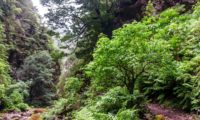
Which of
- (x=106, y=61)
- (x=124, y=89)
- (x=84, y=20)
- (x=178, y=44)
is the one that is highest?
(x=84, y=20)

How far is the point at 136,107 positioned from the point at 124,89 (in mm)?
620

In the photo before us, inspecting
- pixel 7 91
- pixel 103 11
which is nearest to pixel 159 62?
pixel 103 11

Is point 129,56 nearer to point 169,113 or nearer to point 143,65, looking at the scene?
point 143,65

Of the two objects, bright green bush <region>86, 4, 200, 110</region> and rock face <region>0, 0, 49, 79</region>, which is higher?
rock face <region>0, 0, 49, 79</region>

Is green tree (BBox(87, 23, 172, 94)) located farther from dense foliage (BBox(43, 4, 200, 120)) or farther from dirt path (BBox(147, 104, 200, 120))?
dirt path (BBox(147, 104, 200, 120))

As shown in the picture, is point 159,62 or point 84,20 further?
point 84,20

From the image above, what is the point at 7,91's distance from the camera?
23.0 m

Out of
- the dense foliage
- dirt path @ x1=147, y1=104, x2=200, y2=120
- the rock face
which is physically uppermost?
the rock face

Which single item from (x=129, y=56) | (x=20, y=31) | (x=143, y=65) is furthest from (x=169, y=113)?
(x=20, y=31)

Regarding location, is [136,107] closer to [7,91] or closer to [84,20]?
[84,20]

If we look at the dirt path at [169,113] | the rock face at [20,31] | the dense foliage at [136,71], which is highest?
the rock face at [20,31]

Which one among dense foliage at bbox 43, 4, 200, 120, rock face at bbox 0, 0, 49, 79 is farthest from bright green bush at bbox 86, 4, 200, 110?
rock face at bbox 0, 0, 49, 79

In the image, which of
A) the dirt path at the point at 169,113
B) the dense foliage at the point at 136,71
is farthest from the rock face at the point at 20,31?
the dirt path at the point at 169,113

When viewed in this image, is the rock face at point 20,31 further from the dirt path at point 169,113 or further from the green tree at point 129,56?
the dirt path at point 169,113
